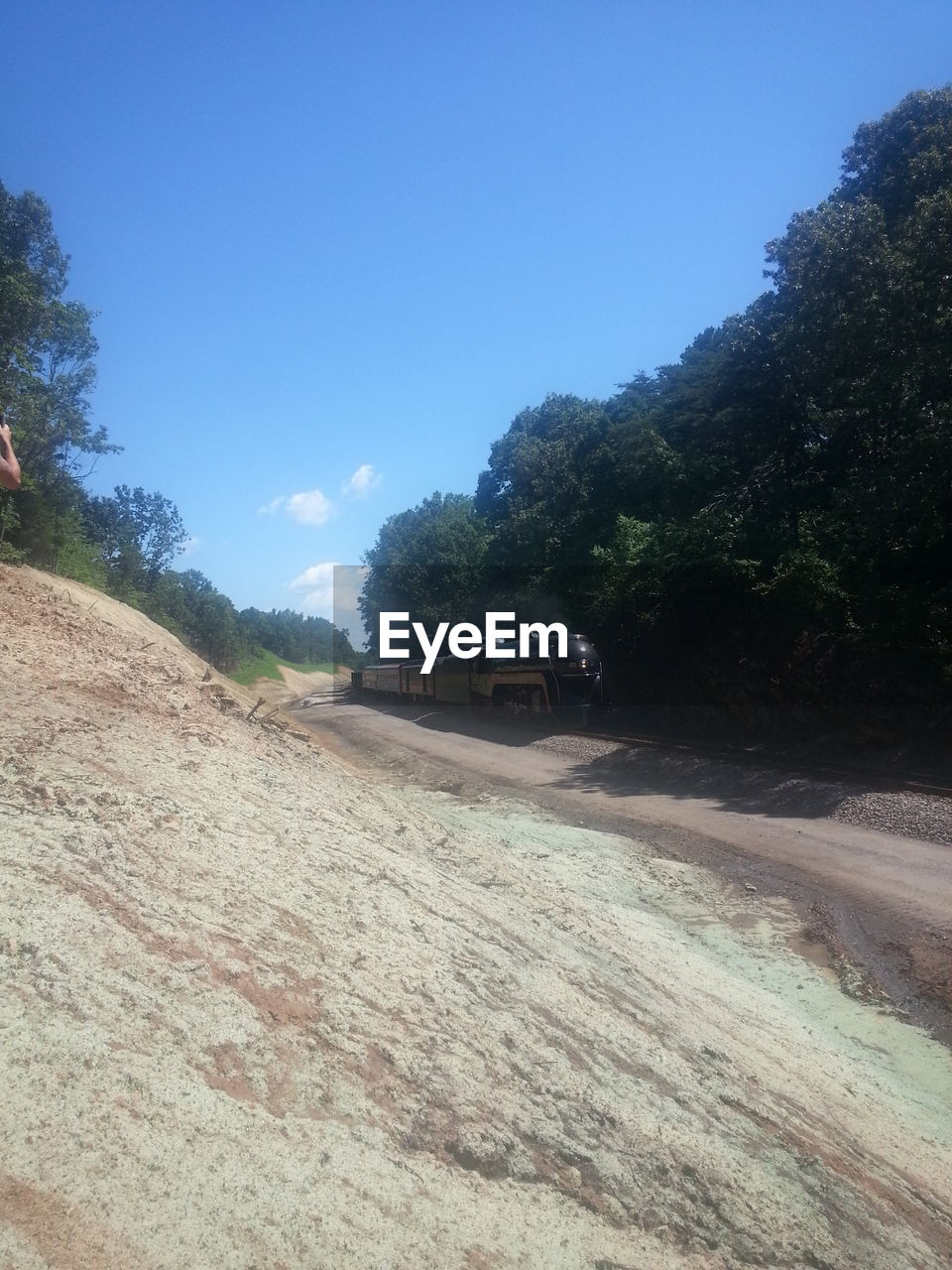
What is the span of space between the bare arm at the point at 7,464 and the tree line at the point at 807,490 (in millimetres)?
13135

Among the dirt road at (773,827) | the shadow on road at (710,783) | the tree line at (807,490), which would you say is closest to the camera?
the dirt road at (773,827)

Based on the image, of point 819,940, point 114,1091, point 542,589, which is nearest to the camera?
point 114,1091

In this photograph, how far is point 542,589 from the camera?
30266 mm

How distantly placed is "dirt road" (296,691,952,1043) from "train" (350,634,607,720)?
2.20 m

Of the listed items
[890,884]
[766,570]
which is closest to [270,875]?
[890,884]

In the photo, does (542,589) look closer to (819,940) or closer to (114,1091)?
(819,940)

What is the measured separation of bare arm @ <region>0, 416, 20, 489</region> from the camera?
4793 millimetres

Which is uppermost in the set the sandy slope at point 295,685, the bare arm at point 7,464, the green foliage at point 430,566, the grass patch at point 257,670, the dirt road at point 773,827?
the green foliage at point 430,566

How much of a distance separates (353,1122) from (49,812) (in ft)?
7.72

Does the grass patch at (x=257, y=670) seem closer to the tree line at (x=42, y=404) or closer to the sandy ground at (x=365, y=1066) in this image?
the tree line at (x=42, y=404)

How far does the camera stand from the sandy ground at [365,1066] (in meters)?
2.65

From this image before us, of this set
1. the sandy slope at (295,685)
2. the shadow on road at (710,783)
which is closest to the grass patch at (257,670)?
the sandy slope at (295,685)

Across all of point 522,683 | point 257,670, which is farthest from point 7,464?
point 257,670

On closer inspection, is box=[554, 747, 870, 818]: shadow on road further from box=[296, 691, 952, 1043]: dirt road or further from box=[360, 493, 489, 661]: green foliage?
box=[360, 493, 489, 661]: green foliage
